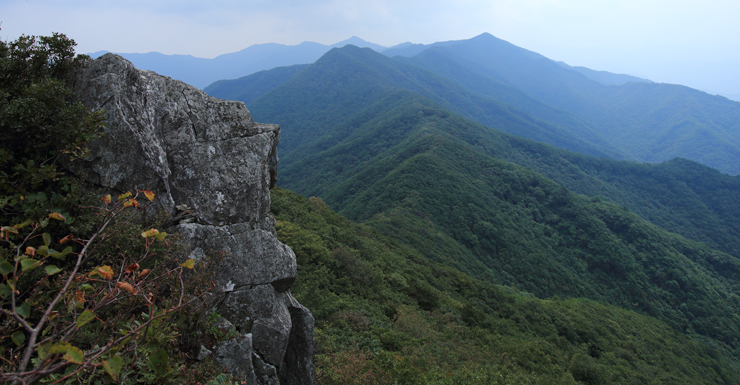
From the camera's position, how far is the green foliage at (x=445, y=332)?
12.8m

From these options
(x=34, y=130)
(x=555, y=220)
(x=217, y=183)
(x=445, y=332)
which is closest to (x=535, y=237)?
(x=555, y=220)

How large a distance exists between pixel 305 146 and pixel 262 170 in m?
169

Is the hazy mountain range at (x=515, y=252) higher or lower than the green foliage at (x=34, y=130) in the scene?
lower

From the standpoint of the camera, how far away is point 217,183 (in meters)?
8.43

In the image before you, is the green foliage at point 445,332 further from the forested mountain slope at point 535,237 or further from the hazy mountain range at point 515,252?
the forested mountain slope at point 535,237

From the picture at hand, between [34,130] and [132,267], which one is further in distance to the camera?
[34,130]

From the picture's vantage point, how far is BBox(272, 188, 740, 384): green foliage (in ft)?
42.1

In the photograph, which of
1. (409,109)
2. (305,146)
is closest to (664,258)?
(409,109)

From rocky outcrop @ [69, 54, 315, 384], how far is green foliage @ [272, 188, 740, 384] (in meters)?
3.70

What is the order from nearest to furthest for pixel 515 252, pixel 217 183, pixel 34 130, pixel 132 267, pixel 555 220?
1. pixel 132 267
2. pixel 34 130
3. pixel 217 183
4. pixel 515 252
5. pixel 555 220

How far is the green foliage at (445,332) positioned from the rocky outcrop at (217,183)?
146 inches

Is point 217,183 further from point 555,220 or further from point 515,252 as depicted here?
point 555,220

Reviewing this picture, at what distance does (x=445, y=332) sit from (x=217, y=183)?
1790cm

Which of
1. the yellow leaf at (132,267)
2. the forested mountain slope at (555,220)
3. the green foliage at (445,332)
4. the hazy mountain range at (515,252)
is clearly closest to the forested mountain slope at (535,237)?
the forested mountain slope at (555,220)
